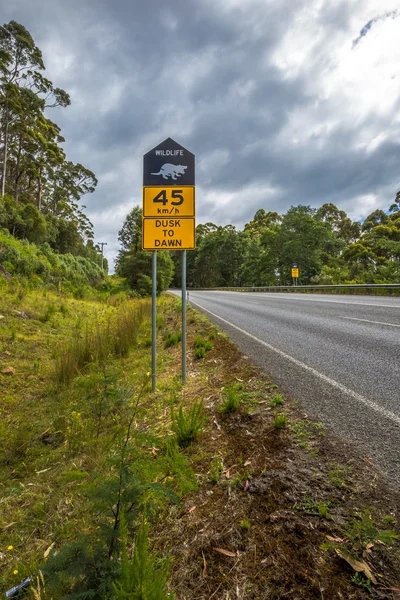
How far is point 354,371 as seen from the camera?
13.1ft

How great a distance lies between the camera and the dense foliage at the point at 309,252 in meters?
26.7

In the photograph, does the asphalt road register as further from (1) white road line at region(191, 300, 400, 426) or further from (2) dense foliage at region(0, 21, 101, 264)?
(2) dense foliage at region(0, 21, 101, 264)

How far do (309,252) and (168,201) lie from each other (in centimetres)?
3851

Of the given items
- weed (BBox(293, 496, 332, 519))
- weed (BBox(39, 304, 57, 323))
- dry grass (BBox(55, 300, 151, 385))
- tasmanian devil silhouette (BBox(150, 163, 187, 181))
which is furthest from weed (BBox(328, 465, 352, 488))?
weed (BBox(39, 304, 57, 323))

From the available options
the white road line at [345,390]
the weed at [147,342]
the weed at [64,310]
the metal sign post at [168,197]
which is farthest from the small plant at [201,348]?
the weed at [64,310]

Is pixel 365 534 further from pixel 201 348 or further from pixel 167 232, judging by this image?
pixel 201 348

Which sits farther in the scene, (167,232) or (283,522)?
(167,232)

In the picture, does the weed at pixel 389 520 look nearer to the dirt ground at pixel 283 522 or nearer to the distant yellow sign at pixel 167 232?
the dirt ground at pixel 283 522

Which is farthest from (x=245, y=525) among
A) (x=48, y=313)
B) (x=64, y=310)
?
(x=64, y=310)

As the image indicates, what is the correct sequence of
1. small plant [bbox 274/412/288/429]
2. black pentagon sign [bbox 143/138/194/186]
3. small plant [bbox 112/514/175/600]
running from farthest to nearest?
black pentagon sign [bbox 143/138/194/186] → small plant [bbox 274/412/288/429] → small plant [bbox 112/514/175/600]

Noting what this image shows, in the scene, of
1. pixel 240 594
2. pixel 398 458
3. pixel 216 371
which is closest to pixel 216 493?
pixel 240 594

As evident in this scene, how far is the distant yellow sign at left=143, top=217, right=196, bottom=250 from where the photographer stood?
4258 mm

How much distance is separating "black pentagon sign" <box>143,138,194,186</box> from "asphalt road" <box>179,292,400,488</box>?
3129 millimetres

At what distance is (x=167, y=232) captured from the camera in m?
4.27
